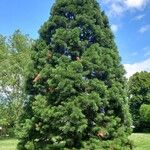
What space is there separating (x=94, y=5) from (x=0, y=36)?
40381mm

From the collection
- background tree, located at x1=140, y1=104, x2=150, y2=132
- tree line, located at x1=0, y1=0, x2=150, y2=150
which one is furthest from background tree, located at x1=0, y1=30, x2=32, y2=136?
tree line, located at x1=0, y1=0, x2=150, y2=150

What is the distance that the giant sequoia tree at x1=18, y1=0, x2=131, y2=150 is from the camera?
14422mm

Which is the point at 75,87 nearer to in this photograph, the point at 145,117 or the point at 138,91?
the point at 145,117

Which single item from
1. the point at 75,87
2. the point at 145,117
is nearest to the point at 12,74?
the point at 145,117

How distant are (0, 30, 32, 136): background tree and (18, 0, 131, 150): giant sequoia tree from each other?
1401 inches

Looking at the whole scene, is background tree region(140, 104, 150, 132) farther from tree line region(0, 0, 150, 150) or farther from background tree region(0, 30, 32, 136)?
tree line region(0, 0, 150, 150)

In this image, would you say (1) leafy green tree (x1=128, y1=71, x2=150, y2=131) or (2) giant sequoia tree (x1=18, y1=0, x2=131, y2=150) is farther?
(1) leafy green tree (x1=128, y1=71, x2=150, y2=131)

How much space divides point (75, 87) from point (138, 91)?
55.5m

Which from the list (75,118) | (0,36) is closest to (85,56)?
(75,118)

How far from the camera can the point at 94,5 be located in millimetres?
16641

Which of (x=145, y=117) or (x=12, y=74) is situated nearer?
(x=12, y=74)

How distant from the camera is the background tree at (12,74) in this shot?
52.4 meters

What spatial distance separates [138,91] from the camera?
6906 centimetres

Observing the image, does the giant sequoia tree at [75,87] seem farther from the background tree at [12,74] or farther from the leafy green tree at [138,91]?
the leafy green tree at [138,91]
